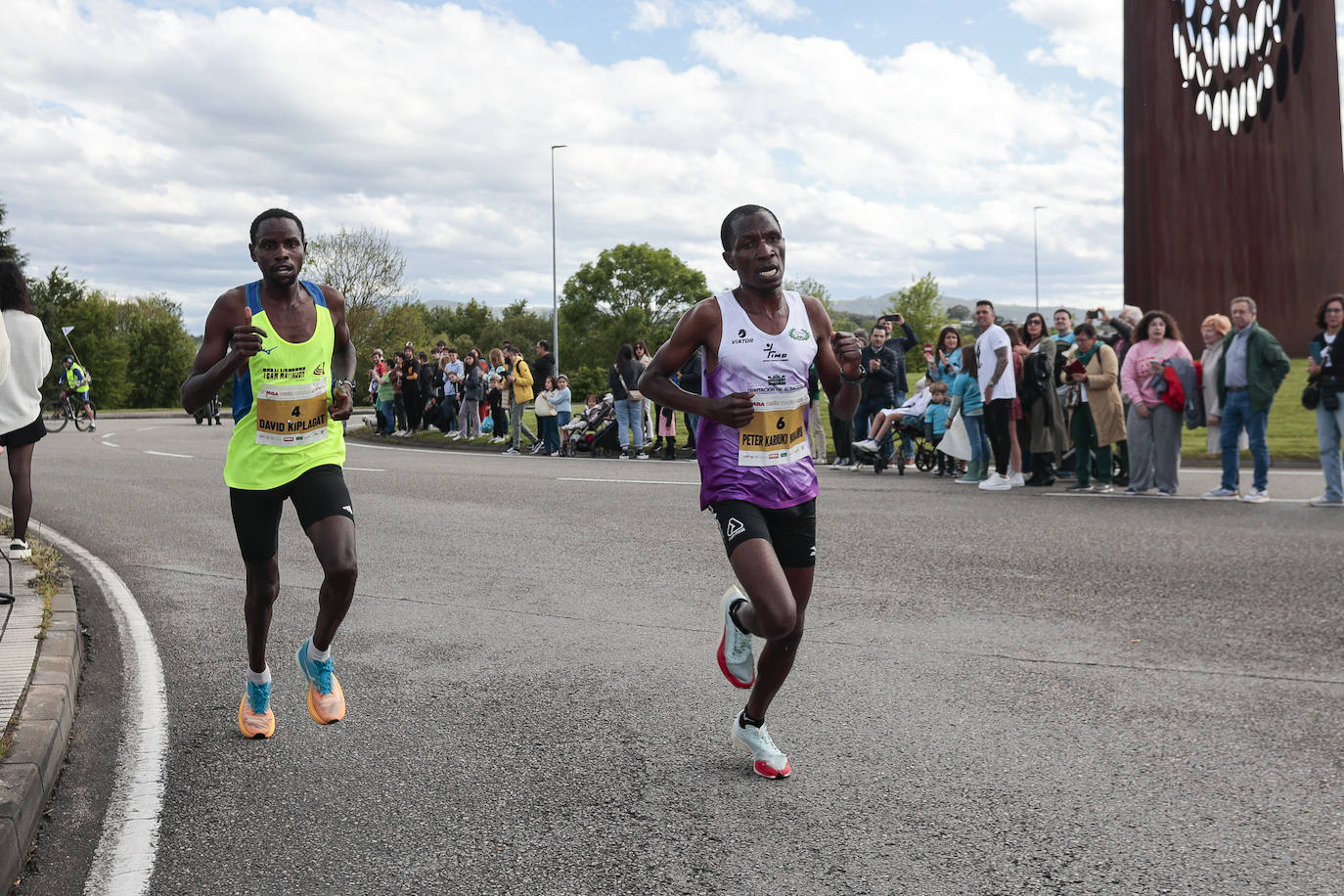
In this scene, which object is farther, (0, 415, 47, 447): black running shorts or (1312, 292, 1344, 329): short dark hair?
(1312, 292, 1344, 329): short dark hair

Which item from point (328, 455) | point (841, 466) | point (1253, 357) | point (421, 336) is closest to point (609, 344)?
point (421, 336)

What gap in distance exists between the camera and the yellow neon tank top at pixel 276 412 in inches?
181

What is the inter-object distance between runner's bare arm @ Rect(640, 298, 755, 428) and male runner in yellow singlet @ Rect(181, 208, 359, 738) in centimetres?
119

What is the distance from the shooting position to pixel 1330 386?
11.5 metres

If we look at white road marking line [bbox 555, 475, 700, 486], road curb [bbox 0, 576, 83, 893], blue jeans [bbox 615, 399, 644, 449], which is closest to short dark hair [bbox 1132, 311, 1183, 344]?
white road marking line [bbox 555, 475, 700, 486]

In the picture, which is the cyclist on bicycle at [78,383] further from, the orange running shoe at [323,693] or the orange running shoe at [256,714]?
the orange running shoe at [323,693]

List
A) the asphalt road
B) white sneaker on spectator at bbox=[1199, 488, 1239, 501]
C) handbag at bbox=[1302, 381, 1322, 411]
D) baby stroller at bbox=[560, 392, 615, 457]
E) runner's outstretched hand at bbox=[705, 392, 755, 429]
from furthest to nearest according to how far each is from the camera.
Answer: baby stroller at bbox=[560, 392, 615, 457], white sneaker on spectator at bbox=[1199, 488, 1239, 501], handbag at bbox=[1302, 381, 1322, 411], runner's outstretched hand at bbox=[705, 392, 755, 429], the asphalt road

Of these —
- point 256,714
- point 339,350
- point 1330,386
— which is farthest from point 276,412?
point 1330,386

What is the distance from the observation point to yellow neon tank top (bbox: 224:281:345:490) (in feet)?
15.0

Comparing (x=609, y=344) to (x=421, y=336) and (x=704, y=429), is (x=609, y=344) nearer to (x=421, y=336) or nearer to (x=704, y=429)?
(x=421, y=336)

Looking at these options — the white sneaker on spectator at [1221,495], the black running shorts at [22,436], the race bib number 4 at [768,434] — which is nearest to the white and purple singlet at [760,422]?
the race bib number 4 at [768,434]

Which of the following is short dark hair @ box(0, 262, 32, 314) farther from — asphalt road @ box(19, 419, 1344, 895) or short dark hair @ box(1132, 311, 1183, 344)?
short dark hair @ box(1132, 311, 1183, 344)

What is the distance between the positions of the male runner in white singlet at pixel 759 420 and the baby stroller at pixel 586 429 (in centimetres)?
1634

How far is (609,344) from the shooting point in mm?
88688
